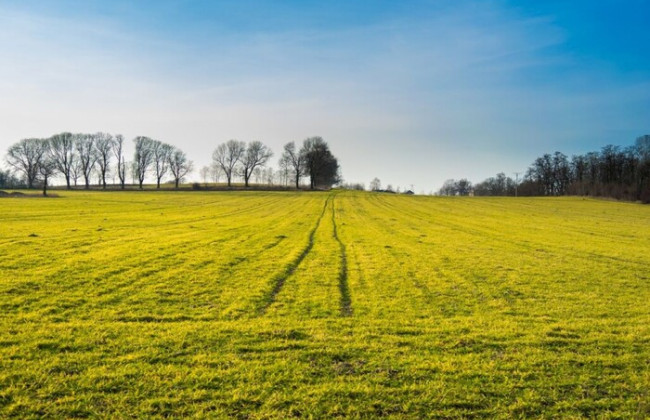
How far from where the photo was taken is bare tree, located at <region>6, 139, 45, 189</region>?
98.2 metres

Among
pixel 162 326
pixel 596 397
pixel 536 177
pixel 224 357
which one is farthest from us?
pixel 536 177

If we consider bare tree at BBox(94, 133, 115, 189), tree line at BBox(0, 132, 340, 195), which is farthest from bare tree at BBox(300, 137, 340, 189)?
bare tree at BBox(94, 133, 115, 189)

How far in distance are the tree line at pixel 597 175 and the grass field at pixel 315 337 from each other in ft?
311

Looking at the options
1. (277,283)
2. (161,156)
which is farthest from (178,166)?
(277,283)

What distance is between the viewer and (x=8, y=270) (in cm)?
1203

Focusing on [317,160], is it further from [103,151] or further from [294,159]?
[103,151]

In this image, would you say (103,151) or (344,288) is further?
(103,151)

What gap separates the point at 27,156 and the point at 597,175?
17125 centimetres

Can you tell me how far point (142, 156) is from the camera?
119188 millimetres

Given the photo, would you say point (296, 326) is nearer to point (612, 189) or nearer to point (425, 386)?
point (425, 386)

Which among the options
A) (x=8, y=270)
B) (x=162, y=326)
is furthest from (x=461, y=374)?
(x=8, y=270)

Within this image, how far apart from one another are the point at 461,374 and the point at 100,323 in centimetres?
762

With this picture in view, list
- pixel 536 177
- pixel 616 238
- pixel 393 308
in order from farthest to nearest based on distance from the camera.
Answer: pixel 536 177 → pixel 616 238 → pixel 393 308

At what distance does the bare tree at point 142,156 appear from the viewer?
118375 millimetres
